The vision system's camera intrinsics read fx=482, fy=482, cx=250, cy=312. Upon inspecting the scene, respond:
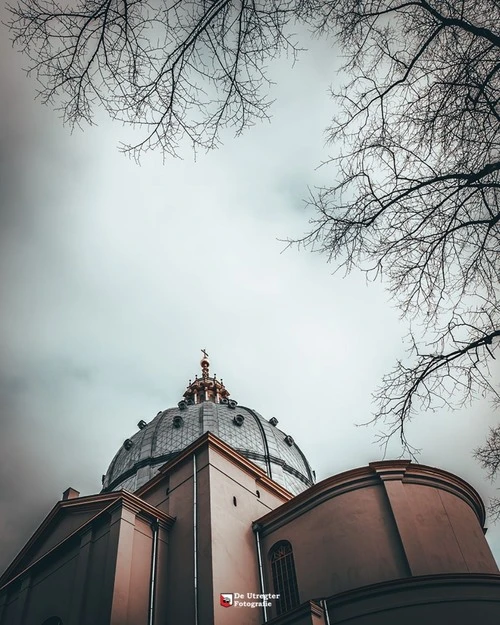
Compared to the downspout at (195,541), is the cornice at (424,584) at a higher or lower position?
lower

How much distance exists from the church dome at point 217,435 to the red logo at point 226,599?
43.2 feet

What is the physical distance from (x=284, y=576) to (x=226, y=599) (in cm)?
247

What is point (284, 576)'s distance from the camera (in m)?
16.4

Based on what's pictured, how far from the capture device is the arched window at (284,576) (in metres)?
15.7

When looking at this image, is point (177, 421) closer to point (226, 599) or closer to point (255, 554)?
point (255, 554)

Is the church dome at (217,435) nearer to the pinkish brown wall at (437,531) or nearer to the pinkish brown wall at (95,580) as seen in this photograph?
the pinkish brown wall at (95,580)

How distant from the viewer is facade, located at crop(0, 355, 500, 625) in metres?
12.5

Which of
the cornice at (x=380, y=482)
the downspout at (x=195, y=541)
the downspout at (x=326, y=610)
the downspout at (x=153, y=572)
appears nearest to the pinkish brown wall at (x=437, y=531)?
the cornice at (x=380, y=482)

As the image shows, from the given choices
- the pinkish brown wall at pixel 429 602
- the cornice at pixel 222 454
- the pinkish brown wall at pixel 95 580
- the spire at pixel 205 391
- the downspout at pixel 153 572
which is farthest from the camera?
the spire at pixel 205 391

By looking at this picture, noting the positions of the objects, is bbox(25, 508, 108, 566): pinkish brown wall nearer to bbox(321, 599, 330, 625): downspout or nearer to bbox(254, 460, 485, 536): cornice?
bbox(254, 460, 485, 536): cornice

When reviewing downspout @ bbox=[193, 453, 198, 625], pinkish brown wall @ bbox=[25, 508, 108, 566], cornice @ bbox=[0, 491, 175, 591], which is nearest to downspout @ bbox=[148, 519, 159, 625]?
cornice @ bbox=[0, 491, 175, 591]

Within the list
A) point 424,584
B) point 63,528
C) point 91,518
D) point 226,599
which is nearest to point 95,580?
point 91,518

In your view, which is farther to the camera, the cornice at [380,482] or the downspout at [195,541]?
the cornice at [380,482]

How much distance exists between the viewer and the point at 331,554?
15125 mm
